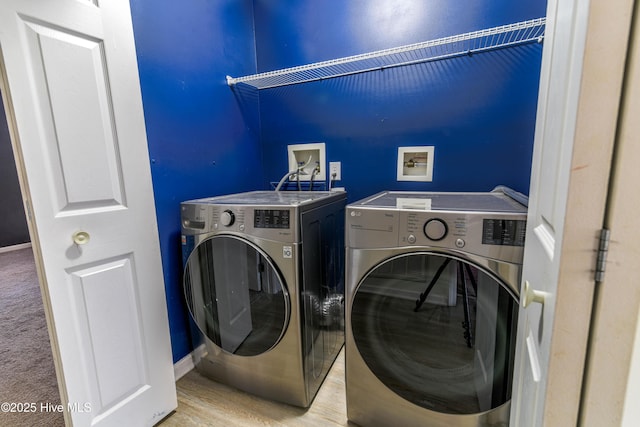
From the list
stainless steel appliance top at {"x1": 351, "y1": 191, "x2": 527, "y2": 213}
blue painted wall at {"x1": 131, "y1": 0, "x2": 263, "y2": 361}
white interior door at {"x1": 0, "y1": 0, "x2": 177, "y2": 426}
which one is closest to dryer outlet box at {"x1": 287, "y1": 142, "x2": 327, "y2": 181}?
blue painted wall at {"x1": 131, "y1": 0, "x2": 263, "y2": 361}

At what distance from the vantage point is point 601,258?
1.16 feet

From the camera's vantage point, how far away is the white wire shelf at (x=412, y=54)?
126 centimetres

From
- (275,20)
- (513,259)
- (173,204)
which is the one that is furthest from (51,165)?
(275,20)

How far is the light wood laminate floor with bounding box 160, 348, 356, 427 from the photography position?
4.03 ft

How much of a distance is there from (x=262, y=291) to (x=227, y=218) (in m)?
0.38

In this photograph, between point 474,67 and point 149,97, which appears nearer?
point 149,97

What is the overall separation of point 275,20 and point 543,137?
1.96 meters

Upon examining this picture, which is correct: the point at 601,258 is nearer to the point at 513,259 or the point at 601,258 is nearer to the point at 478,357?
the point at 513,259

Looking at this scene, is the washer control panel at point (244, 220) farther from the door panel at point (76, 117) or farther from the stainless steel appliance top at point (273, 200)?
the door panel at point (76, 117)

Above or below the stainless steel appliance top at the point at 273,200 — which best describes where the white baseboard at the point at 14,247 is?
below

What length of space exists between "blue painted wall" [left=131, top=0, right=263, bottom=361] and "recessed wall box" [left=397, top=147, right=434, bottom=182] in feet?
3.57

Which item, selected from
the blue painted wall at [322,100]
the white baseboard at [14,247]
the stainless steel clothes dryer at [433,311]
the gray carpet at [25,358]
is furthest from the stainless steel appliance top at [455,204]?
the white baseboard at [14,247]

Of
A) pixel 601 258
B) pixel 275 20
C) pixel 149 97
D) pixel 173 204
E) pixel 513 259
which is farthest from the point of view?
pixel 275 20

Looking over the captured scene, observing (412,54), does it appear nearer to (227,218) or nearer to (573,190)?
(227,218)
